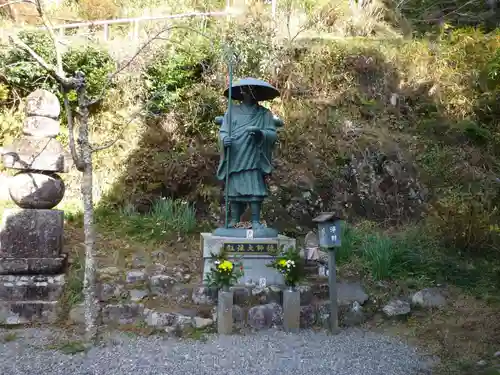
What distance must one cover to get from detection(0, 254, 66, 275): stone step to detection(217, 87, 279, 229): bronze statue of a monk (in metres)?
1.98

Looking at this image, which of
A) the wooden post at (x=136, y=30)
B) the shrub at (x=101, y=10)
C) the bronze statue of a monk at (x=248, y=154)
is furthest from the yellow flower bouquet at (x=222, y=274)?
the shrub at (x=101, y=10)

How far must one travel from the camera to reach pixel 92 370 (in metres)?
3.71

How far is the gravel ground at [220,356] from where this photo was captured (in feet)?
12.4

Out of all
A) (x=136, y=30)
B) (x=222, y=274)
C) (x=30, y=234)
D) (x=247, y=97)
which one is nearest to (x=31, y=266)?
(x=30, y=234)

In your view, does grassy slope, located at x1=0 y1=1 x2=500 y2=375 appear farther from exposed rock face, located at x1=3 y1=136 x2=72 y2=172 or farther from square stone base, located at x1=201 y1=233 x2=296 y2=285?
exposed rock face, located at x1=3 y1=136 x2=72 y2=172

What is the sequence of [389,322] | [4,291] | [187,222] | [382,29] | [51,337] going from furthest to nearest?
[382,29] < [187,222] < [389,322] < [4,291] < [51,337]

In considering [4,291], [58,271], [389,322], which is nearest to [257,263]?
[389,322]

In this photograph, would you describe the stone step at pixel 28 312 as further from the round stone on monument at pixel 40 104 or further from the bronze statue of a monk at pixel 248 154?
the bronze statue of a monk at pixel 248 154

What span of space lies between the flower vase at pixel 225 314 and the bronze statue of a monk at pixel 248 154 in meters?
1.10

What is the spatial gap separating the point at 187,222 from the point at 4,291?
2.68m

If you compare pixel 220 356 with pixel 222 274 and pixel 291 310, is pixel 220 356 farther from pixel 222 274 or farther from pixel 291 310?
pixel 291 310

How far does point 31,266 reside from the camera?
491cm

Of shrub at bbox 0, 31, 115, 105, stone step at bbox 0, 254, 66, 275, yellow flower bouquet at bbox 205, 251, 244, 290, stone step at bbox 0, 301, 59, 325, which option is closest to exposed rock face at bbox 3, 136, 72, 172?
stone step at bbox 0, 254, 66, 275

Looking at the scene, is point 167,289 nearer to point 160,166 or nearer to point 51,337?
point 51,337
